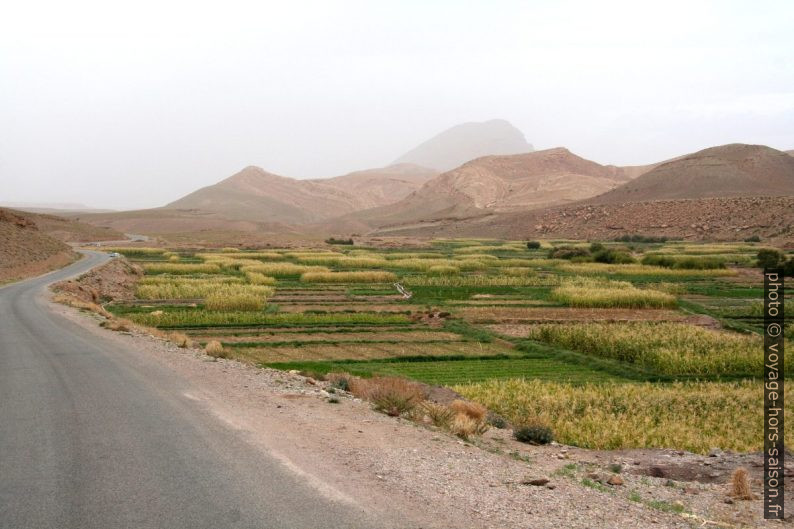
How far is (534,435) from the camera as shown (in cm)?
1309

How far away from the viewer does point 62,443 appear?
31.3 feet

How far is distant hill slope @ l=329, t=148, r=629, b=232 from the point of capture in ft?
550

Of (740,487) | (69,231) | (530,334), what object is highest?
(69,231)

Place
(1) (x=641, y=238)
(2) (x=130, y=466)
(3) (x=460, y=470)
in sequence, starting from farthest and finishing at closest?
1. (1) (x=641, y=238)
2. (3) (x=460, y=470)
3. (2) (x=130, y=466)

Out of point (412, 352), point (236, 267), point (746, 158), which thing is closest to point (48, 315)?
point (412, 352)

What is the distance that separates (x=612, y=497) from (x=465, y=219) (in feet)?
478

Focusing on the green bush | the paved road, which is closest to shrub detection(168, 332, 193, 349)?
the paved road

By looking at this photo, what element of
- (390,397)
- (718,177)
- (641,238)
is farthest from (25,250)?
(718,177)

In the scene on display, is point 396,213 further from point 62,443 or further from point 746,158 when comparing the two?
point 62,443

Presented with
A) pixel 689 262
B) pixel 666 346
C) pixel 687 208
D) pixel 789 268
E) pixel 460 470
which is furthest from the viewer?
pixel 687 208

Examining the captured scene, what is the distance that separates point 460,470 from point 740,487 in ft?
14.0

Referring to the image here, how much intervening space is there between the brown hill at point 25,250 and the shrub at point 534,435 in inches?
1736

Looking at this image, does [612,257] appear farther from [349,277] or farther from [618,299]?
[618,299]

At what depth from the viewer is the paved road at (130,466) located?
7.07 meters
